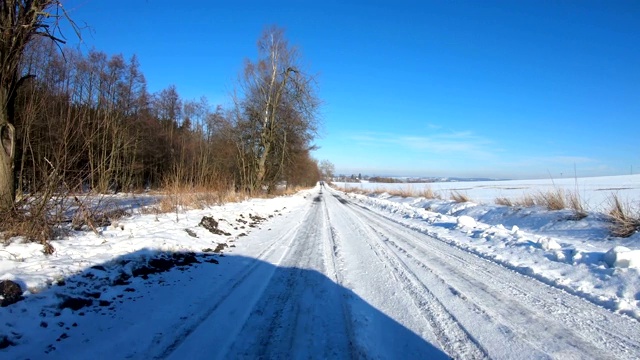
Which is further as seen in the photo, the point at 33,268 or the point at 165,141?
the point at 165,141

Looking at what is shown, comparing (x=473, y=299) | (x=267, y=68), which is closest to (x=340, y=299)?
(x=473, y=299)

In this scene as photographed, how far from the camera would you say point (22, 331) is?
9.63ft

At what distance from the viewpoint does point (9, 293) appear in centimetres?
331

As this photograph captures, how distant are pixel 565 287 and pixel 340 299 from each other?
3.35m

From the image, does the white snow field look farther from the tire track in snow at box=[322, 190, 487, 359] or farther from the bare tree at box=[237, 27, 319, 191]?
the bare tree at box=[237, 27, 319, 191]

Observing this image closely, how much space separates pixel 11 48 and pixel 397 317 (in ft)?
23.1

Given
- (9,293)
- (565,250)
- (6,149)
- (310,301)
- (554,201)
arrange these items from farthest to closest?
(554,201), (565,250), (6,149), (310,301), (9,293)

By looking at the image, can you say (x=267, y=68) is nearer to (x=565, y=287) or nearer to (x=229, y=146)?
(x=229, y=146)

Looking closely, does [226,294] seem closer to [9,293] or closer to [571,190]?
[9,293]

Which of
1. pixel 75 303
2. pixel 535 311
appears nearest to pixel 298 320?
pixel 75 303

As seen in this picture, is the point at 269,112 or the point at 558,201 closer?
the point at 558,201

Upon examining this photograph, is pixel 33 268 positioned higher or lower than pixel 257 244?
higher

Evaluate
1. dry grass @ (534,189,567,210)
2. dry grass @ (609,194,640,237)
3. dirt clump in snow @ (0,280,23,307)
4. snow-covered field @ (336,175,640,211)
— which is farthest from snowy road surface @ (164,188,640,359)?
snow-covered field @ (336,175,640,211)

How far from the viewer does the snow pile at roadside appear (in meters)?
4.70
